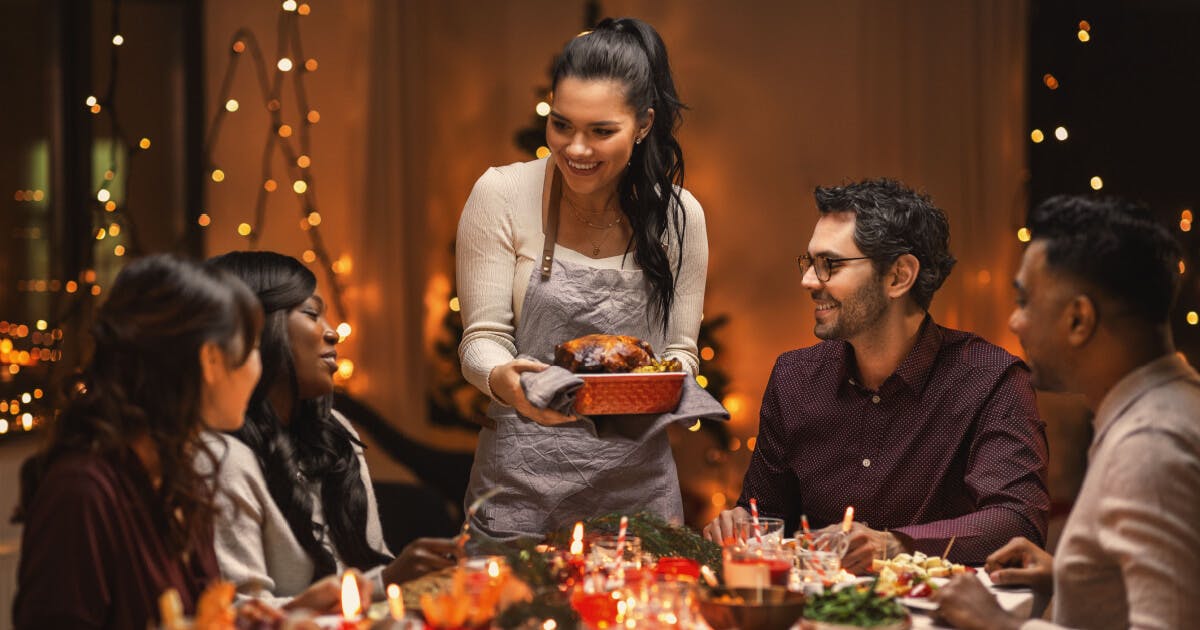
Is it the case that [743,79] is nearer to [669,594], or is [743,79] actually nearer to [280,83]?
[280,83]

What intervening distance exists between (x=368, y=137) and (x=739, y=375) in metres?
2.40

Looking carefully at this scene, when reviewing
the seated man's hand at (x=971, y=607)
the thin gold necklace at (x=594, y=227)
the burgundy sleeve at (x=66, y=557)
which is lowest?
the seated man's hand at (x=971, y=607)

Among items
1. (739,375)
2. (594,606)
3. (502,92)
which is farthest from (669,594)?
(502,92)

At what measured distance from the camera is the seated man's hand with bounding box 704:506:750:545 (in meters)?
2.69

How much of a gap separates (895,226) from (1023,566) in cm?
98

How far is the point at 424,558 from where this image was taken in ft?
7.43

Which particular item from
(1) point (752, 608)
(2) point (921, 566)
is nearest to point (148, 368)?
(1) point (752, 608)

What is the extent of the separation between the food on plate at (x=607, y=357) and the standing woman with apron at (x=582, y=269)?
29 centimetres

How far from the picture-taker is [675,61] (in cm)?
723

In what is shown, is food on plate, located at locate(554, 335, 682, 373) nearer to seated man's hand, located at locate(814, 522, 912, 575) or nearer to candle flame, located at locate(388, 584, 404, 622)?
seated man's hand, located at locate(814, 522, 912, 575)

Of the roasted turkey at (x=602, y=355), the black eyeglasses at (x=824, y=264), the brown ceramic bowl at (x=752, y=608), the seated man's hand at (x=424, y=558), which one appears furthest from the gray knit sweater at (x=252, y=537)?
the black eyeglasses at (x=824, y=264)

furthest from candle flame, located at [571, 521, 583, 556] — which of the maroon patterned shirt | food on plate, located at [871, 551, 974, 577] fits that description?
the maroon patterned shirt

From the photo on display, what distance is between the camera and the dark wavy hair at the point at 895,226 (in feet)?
10.4

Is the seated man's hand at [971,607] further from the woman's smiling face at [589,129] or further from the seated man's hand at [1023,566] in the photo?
the woman's smiling face at [589,129]
